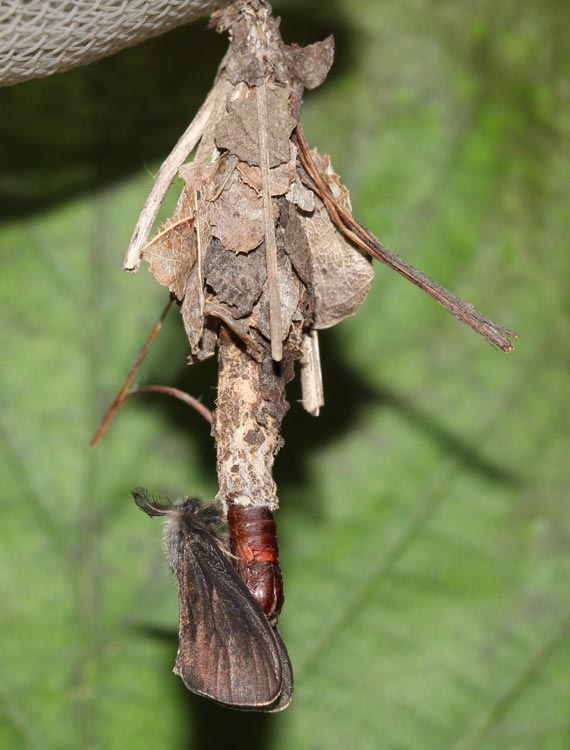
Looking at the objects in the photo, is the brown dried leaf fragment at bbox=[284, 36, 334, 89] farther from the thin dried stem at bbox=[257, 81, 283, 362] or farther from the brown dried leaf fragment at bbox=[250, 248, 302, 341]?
the brown dried leaf fragment at bbox=[250, 248, 302, 341]

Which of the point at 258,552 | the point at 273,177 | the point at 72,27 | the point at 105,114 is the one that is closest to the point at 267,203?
the point at 273,177

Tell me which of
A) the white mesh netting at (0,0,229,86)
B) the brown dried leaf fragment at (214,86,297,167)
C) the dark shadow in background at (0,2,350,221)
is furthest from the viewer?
the dark shadow in background at (0,2,350,221)

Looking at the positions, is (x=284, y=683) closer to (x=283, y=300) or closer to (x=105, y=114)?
(x=283, y=300)

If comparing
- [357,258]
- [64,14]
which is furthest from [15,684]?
[64,14]

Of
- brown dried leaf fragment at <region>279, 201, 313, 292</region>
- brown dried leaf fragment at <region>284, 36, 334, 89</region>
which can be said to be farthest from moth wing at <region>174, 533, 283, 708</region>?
brown dried leaf fragment at <region>284, 36, 334, 89</region>

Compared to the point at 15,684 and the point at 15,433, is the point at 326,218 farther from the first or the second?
the point at 15,684

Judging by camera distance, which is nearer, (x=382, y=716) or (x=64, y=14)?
(x=64, y=14)

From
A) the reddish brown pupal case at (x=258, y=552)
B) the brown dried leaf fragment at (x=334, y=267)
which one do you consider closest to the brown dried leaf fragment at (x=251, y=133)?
the brown dried leaf fragment at (x=334, y=267)
